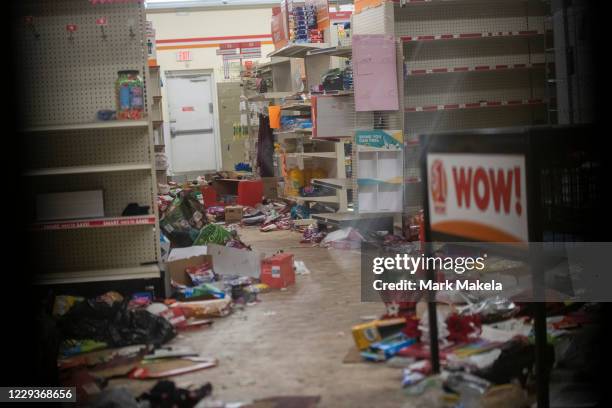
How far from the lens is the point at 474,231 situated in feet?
8.80

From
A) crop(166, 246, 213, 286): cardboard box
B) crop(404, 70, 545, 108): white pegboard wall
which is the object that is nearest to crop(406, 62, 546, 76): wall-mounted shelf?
crop(404, 70, 545, 108): white pegboard wall

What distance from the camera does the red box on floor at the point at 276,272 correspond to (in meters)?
5.48

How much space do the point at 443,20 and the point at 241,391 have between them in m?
5.44

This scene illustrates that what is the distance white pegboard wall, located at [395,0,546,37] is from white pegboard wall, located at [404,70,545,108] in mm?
479

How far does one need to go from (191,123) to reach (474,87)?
377 inches

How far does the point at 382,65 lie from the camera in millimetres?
7109

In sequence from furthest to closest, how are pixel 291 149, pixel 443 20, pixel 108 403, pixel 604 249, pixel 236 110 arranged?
pixel 236 110
pixel 291 149
pixel 443 20
pixel 604 249
pixel 108 403

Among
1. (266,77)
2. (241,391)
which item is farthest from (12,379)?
(266,77)

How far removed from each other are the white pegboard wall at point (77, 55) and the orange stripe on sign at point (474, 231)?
3134 mm

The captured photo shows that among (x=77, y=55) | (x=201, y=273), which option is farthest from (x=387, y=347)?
(x=77, y=55)

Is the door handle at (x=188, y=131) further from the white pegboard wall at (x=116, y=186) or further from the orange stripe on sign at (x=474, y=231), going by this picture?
the orange stripe on sign at (x=474, y=231)

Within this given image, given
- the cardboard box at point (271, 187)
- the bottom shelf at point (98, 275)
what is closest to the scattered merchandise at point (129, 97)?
the bottom shelf at point (98, 275)

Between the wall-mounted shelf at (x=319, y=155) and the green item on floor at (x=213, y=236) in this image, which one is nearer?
the green item on floor at (x=213, y=236)

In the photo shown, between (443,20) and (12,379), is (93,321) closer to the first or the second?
(12,379)
